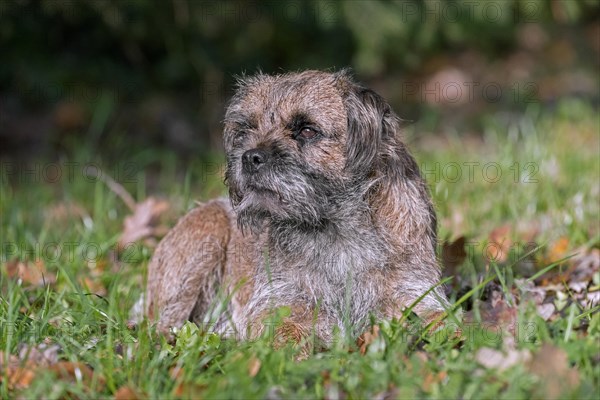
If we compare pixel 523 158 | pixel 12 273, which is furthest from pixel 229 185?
pixel 523 158

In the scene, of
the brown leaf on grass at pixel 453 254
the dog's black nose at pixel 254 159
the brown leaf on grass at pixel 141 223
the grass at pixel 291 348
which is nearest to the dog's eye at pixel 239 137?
the dog's black nose at pixel 254 159

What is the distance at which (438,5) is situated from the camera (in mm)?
7301

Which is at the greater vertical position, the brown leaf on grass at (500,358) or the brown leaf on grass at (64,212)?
the brown leaf on grass at (500,358)

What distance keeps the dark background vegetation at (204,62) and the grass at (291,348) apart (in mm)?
753

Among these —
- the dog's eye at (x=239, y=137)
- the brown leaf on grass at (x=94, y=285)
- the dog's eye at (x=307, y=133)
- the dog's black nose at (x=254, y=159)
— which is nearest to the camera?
the dog's black nose at (x=254, y=159)

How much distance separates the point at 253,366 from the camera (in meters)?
2.83

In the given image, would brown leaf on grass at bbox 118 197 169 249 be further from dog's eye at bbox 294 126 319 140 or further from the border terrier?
dog's eye at bbox 294 126 319 140

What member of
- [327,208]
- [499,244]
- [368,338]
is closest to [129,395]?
[368,338]

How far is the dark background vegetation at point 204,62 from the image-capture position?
731 cm

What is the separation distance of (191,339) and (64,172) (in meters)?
4.35

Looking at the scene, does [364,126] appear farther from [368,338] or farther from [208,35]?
[208,35]

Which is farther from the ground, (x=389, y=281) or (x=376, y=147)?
(x=376, y=147)

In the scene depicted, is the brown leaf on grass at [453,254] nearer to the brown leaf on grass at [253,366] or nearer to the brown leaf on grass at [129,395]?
the brown leaf on grass at [253,366]

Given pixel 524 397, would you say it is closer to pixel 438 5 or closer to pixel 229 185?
pixel 229 185
